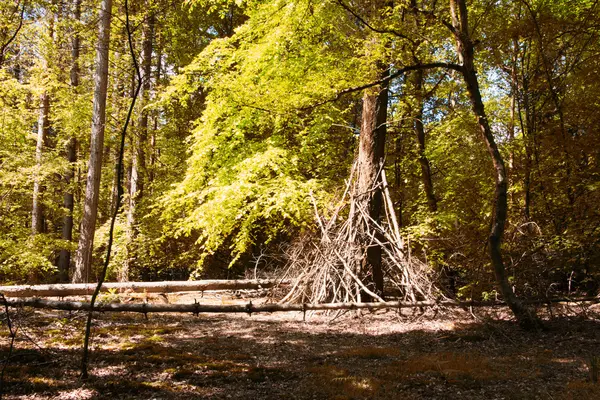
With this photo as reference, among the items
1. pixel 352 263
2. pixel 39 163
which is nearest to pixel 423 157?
pixel 352 263

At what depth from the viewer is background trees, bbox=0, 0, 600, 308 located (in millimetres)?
7301

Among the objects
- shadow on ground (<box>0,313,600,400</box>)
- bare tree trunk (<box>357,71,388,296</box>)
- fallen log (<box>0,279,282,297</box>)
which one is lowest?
shadow on ground (<box>0,313,600,400</box>)

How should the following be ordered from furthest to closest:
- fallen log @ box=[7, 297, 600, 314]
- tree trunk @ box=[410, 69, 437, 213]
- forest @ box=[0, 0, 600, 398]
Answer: tree trunk @ box=[410, 69, 437, 213] → forest @ box=[0, 0, 600, 398] → fallen log @ box=[7, 297, 600, 314]

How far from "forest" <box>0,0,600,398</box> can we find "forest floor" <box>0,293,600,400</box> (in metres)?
0.15

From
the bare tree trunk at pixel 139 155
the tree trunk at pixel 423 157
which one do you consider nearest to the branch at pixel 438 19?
the tree trunk at pixel 423 157

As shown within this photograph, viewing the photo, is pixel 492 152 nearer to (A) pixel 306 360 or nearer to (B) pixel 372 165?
(B) pixel 372 165

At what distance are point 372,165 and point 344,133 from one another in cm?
419

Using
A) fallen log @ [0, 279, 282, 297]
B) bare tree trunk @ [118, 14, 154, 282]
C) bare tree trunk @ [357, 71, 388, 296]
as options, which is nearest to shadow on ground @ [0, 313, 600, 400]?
bare tree trunk @ [357, 71, 388, 296]

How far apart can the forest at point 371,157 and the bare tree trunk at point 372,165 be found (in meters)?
0.03

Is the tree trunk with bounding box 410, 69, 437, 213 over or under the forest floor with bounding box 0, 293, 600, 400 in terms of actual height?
over

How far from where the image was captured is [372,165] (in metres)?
8.57

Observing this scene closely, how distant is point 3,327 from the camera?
242 inches

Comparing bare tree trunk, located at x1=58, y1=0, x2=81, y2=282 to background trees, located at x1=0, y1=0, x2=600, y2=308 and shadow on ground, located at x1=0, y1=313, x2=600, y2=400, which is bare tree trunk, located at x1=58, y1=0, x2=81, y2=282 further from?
shadow on ground, located at x1=0, y1=313, x2=600, y2=400

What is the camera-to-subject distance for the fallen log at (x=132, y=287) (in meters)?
9.05
